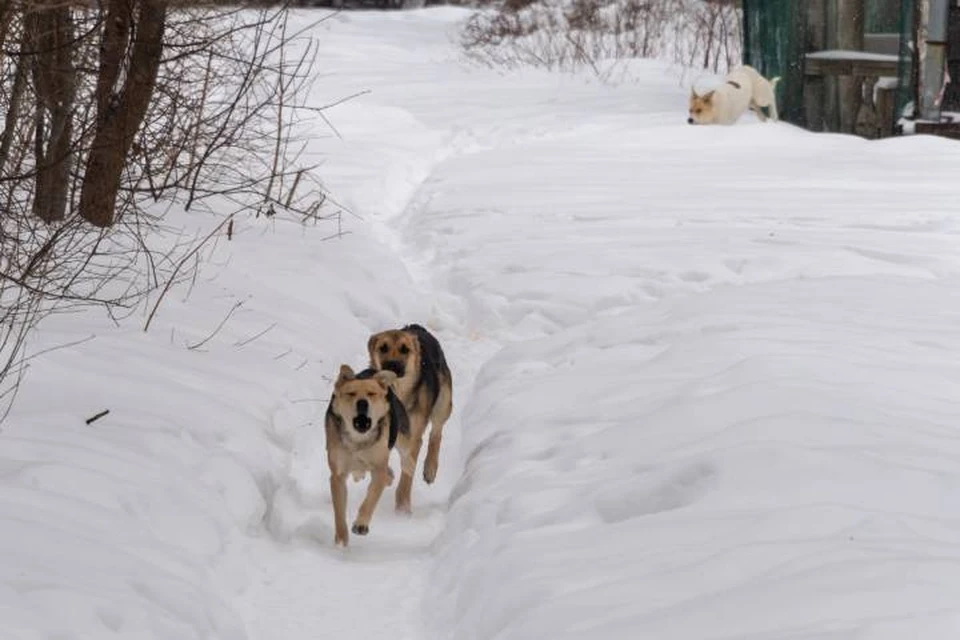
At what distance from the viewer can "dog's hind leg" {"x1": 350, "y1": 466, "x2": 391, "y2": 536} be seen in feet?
23.0

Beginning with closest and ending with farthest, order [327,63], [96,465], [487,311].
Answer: [96,465] → [487,311] → [327,63]

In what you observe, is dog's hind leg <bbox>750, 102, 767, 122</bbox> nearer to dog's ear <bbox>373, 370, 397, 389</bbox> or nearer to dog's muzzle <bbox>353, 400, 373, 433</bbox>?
dog's ear <bbox>373, 370, 397, 389</bbox>

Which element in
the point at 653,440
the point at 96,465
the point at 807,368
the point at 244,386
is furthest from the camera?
the point at 244,386

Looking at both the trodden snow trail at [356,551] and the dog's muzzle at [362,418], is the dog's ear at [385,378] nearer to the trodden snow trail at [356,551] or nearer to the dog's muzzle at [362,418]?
the dog's muzzle at [362,418]

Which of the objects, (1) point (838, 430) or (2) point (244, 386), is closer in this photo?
(1) point (838, 430)

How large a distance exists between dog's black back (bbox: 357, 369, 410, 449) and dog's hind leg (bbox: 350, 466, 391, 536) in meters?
0.15

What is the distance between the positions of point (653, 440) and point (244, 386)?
2.60 m

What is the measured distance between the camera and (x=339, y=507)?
6.91m

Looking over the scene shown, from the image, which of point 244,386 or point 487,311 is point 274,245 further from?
point 244,386

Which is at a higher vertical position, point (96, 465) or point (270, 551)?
point (96, 465)

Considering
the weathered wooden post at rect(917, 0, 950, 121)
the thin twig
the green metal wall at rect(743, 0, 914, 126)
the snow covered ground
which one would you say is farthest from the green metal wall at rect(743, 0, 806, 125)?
the thin twig

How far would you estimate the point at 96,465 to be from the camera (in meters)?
6.22

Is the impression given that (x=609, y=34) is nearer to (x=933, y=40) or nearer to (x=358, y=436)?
(x=933, y=40)

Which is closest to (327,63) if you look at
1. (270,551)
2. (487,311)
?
(487,311)
